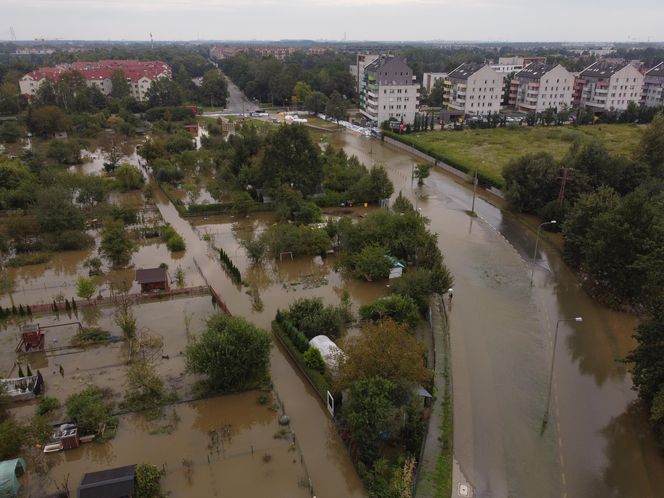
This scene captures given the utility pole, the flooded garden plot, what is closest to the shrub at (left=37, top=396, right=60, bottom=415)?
the flooded garden plot

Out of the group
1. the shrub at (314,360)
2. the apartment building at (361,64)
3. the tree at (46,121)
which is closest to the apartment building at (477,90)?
the apartment building at (361,64)

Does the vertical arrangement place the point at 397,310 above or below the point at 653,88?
below

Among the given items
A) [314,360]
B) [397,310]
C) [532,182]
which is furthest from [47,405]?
[532,182]

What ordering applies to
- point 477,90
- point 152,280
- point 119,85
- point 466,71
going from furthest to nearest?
point 119,85, point 466,71, point 477,90, point 152,280

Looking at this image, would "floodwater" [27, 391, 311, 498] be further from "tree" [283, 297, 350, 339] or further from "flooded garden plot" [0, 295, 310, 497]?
"tree" [283, 297, 350, 339]

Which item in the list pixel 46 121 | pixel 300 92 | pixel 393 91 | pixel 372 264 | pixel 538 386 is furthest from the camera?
pixel 300 92

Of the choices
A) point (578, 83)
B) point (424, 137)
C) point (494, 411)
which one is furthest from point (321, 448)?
point (578, 83)

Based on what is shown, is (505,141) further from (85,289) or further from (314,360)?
(85,289)

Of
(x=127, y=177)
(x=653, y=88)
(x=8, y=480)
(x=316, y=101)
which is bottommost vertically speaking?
(x=8, y=480)
